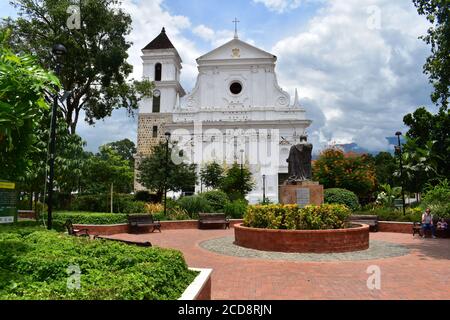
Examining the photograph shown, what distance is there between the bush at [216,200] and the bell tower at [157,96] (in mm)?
23083

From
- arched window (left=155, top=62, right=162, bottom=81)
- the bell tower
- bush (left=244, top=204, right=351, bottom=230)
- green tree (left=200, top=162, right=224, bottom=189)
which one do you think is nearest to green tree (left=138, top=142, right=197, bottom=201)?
green tree (left=200, top=162, right=224, bottom=189)

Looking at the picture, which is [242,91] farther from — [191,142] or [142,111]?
[142,111]

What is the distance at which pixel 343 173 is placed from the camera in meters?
28.2

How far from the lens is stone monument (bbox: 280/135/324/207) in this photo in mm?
13039

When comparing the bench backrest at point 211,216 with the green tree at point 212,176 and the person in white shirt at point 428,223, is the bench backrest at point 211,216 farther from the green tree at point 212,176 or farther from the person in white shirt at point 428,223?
the green tree at point 212,176

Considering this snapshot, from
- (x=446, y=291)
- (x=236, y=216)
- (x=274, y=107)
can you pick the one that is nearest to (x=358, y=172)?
(x=236, y=216)

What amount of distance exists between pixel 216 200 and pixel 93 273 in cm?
1849

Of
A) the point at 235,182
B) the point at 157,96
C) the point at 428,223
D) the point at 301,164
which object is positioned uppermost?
the point at 157,96

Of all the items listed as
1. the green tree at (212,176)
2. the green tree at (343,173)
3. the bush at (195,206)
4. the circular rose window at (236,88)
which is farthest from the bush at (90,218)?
the circular rose window at (236,88)

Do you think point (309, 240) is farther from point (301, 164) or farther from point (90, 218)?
point (90, 218)

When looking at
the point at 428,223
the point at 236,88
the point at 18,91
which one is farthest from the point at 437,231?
the point at 236,88

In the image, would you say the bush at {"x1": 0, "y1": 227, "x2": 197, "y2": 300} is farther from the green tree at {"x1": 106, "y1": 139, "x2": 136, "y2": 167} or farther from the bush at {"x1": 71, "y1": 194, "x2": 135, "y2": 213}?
the green tree at {"x1": 106, "y1": 139, "x2": 136, "y2": 167}

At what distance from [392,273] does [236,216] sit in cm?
1390

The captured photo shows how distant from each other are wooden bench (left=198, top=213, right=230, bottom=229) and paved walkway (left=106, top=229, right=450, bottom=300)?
7.51 m
